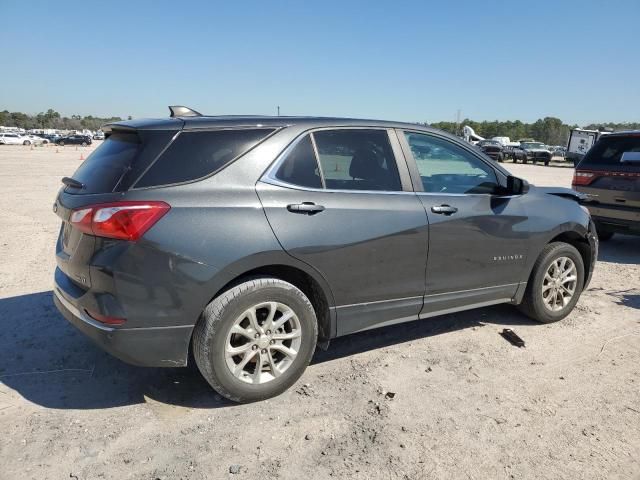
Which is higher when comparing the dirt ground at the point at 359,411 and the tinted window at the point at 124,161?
the tinted window at the point at 124,161

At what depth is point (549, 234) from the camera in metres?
4.47

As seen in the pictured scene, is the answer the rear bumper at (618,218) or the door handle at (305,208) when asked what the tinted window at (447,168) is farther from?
the rear bumper at (618,218)

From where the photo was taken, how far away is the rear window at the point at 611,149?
7.46 meters

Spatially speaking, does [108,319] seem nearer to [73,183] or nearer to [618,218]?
[73,183]

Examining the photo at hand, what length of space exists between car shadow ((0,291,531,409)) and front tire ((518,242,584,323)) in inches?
8.6

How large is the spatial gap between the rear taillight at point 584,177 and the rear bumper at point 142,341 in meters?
6.91

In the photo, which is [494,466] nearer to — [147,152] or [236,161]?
[236,161]

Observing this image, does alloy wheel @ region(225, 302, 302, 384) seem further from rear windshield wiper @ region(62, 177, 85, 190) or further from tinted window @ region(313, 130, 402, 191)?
rear windshield wiper @ region(62, 177, 85, 190)

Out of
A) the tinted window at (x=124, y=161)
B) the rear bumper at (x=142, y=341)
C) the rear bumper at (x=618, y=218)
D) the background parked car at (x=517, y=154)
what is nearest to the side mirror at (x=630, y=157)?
the rear bumper at (x=618, y=218)

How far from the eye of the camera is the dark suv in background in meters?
7.22

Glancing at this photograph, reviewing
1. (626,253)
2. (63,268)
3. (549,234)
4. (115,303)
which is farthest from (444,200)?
(626,253)

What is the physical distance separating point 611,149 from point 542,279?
4382mm

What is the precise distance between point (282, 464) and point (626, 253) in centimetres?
735

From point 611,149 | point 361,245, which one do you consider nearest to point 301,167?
point 361,245
